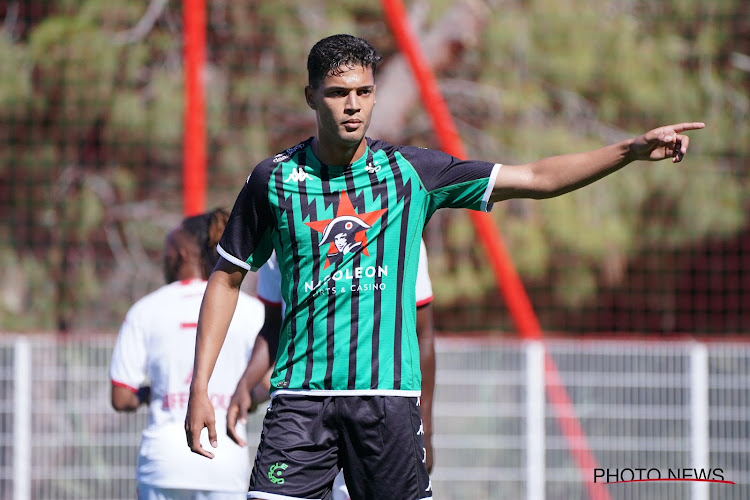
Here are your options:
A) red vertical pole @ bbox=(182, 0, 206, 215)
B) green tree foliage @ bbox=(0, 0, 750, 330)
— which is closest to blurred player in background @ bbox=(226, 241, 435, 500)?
red vertical pole @ bbox=(182, 0, 206, 215)

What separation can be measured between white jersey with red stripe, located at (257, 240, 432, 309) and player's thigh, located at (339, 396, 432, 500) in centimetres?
91

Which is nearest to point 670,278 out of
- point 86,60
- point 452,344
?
point 452,344

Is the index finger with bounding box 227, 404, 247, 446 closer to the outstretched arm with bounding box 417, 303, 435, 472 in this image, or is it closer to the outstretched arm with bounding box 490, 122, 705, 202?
the outstretched arm with bounding box 417, 303, 435, 472

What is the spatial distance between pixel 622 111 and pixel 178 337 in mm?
8996

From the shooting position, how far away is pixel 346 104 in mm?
3184

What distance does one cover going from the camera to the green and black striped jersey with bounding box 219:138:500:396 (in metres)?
3.19

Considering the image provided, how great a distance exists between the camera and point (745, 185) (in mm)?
11672

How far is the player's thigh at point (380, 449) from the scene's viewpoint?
3.15 meters

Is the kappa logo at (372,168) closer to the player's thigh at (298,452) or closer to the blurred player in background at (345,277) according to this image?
the blurred player in background at (345,277)

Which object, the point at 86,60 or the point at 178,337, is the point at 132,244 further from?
the point at 178,337

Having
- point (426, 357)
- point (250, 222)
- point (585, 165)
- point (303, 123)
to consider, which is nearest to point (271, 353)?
point (426, 357)

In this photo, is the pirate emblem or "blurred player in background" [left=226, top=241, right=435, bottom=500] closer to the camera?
the pirate emblem

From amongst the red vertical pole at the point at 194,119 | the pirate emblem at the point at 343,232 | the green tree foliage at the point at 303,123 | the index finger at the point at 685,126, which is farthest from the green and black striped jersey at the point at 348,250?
the green tree foliage at the point at 303,123

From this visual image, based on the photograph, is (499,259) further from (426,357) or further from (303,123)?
(303,123)
